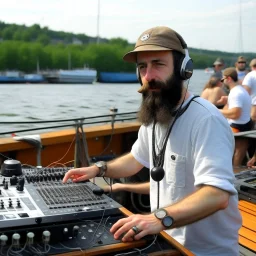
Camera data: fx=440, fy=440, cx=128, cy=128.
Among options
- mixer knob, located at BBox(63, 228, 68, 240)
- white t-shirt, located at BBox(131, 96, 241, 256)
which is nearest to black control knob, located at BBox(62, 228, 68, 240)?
mixer knob, located at BBox(63, 228, 68, 240)

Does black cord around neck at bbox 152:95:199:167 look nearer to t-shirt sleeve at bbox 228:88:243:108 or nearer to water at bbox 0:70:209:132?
water at bbox 0:70:209:132

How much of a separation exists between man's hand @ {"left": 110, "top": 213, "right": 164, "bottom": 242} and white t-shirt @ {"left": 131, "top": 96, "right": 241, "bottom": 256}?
0.90ft

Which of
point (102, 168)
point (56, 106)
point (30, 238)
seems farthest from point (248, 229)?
point (56, 106)

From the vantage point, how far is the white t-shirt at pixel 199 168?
1.84 m

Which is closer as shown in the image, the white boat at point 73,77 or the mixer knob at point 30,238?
the mixer knob at point 30,238

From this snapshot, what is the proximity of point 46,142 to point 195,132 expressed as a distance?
328 centimetres

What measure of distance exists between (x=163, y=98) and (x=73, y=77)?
5828 cm

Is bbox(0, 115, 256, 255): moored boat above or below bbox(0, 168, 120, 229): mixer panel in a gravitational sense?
below

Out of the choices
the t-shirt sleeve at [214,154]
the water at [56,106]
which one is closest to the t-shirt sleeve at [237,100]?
the water at [56,106]

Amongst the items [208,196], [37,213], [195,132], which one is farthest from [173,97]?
[37,213]

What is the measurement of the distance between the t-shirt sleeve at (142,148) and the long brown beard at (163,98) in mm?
270

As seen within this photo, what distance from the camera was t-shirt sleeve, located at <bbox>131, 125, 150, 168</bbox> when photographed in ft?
7.67

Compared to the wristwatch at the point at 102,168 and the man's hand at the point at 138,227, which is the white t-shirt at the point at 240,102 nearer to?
the wristwatch at the point at 102,168

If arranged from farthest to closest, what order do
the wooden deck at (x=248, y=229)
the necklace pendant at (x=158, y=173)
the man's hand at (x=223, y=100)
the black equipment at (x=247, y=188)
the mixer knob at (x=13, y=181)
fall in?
the man's hand at (x=223, y=100) < the black equipment at (x=247, y=188) < the wooden deck at (x=248, y=229) < the mixer knob at (x=13, y=181) < the necklace pendant at (x=158, y=173)
